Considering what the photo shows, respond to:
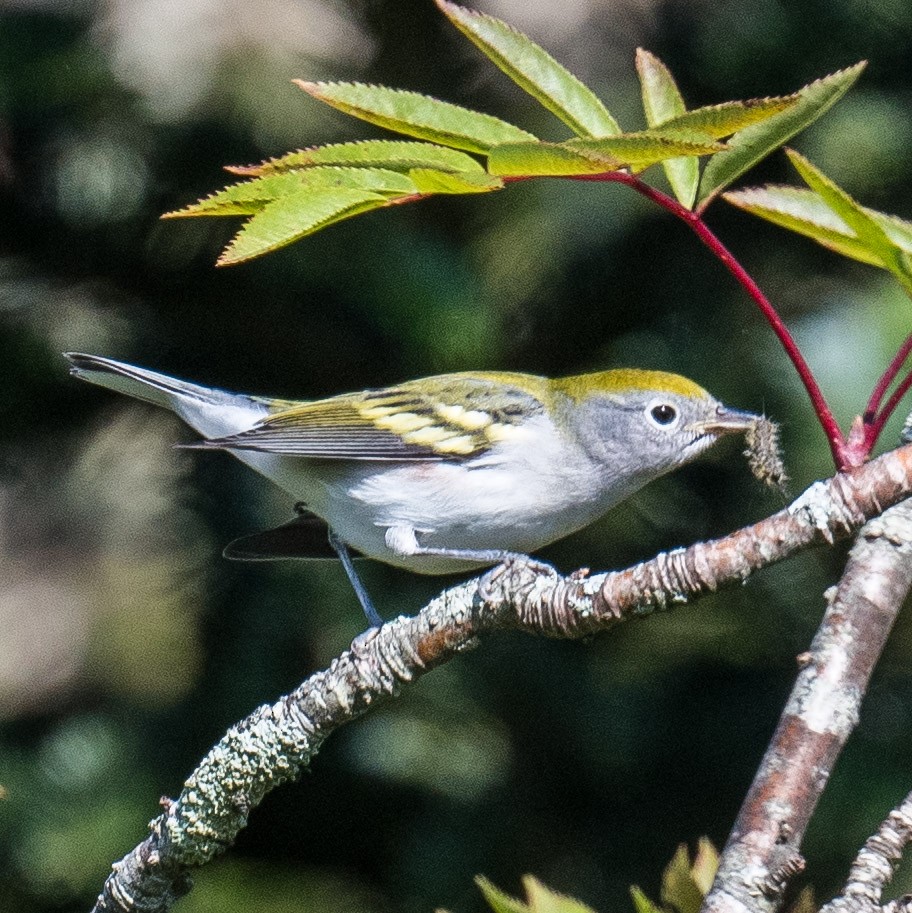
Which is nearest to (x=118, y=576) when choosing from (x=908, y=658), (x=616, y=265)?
(x=616, y=265)

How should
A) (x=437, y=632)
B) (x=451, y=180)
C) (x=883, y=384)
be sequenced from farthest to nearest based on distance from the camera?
1. (x=437, y=632)
2. (x=883, y=384)
3. (x=451, y=180)

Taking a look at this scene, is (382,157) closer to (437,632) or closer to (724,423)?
(437,632)

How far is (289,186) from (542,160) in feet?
0.86

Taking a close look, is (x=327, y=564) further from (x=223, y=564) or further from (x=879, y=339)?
(x=879, y=339)

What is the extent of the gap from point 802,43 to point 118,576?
3113mm

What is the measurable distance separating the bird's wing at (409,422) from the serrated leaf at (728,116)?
165 centimetres

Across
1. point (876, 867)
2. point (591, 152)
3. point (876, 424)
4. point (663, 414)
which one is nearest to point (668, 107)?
point (591, 152)

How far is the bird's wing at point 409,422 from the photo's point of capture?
Result: 9.40 feet

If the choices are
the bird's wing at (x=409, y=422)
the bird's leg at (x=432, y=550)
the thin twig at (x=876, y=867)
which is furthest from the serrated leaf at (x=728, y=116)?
the bird's wing at (x=409, y=422)

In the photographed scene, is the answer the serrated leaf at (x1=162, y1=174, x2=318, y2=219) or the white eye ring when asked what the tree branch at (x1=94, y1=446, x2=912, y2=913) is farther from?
the white eye ring

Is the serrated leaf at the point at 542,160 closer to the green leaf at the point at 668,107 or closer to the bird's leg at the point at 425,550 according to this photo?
the green leaf at the point at 668,107

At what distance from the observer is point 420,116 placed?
140 centimetres

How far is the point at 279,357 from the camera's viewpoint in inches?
144

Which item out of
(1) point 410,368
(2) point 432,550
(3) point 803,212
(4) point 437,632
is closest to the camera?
(3) point 803,212
